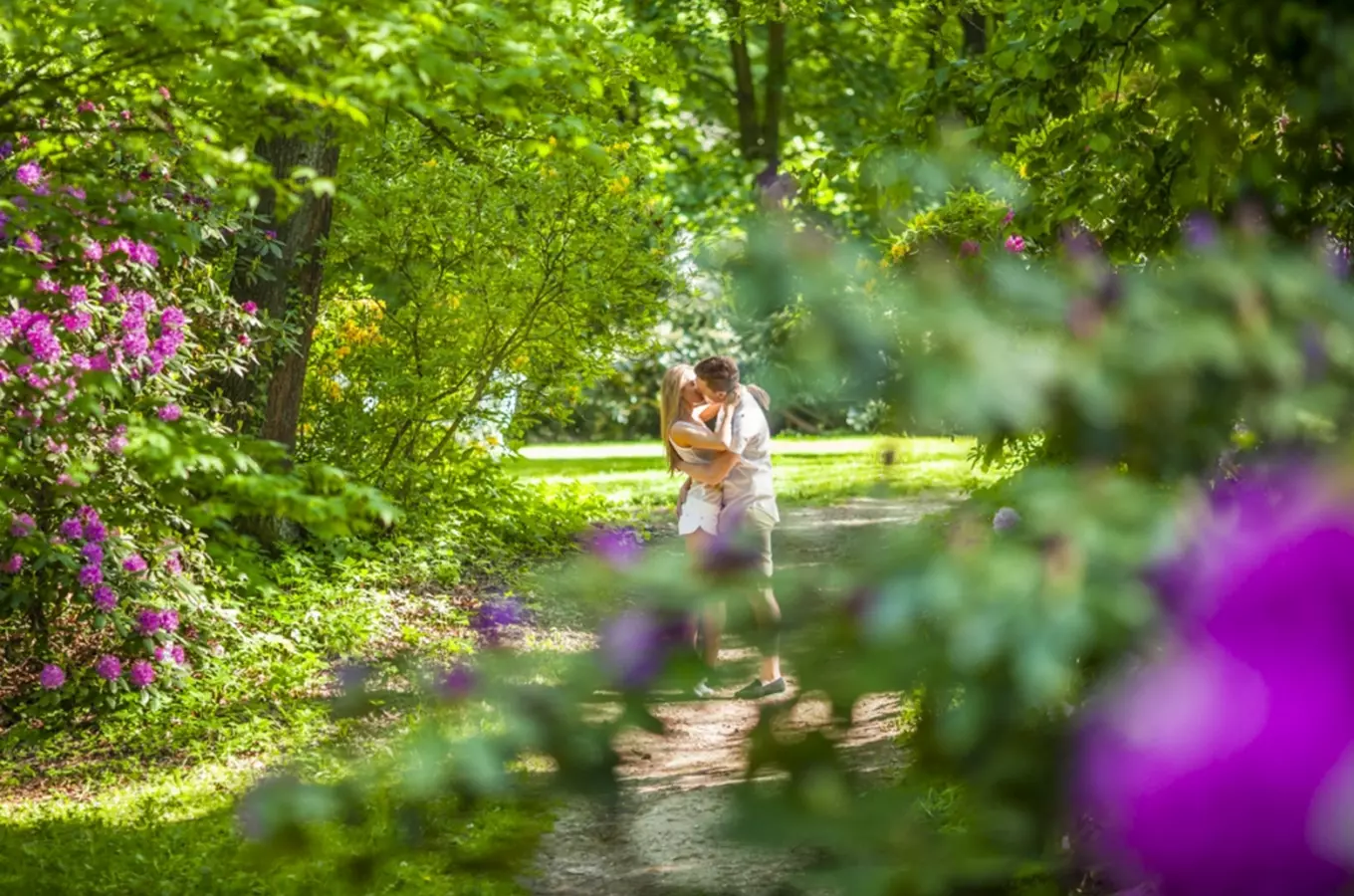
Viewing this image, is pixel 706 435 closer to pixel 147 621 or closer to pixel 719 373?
pixel 719 373

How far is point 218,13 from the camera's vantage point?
3.55 metres

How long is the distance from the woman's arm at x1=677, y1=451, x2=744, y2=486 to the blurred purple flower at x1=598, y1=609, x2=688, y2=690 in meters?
6.37

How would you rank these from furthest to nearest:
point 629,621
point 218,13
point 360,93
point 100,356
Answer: point 100,356 < point 360,93 < point 218,13 < point 629,621

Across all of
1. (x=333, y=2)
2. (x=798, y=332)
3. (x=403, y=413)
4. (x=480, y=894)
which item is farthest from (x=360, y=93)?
(x=403, y=413)

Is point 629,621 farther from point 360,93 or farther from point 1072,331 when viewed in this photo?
point 360,93

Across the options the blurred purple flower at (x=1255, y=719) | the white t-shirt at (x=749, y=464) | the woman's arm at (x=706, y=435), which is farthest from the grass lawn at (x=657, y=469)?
the blurred purple flower at (x=1255, y=719)

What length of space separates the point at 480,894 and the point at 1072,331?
446 centimetres

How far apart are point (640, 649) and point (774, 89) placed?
20866 mm

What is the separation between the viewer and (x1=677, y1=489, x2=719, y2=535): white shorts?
25.6 feet

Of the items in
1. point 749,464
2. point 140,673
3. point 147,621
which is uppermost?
point 749,464

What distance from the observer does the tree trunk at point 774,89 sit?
21.3m

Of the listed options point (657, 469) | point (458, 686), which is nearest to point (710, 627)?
point (458, 686)

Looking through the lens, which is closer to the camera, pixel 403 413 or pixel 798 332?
pixel 798 332

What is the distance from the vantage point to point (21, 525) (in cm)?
667
